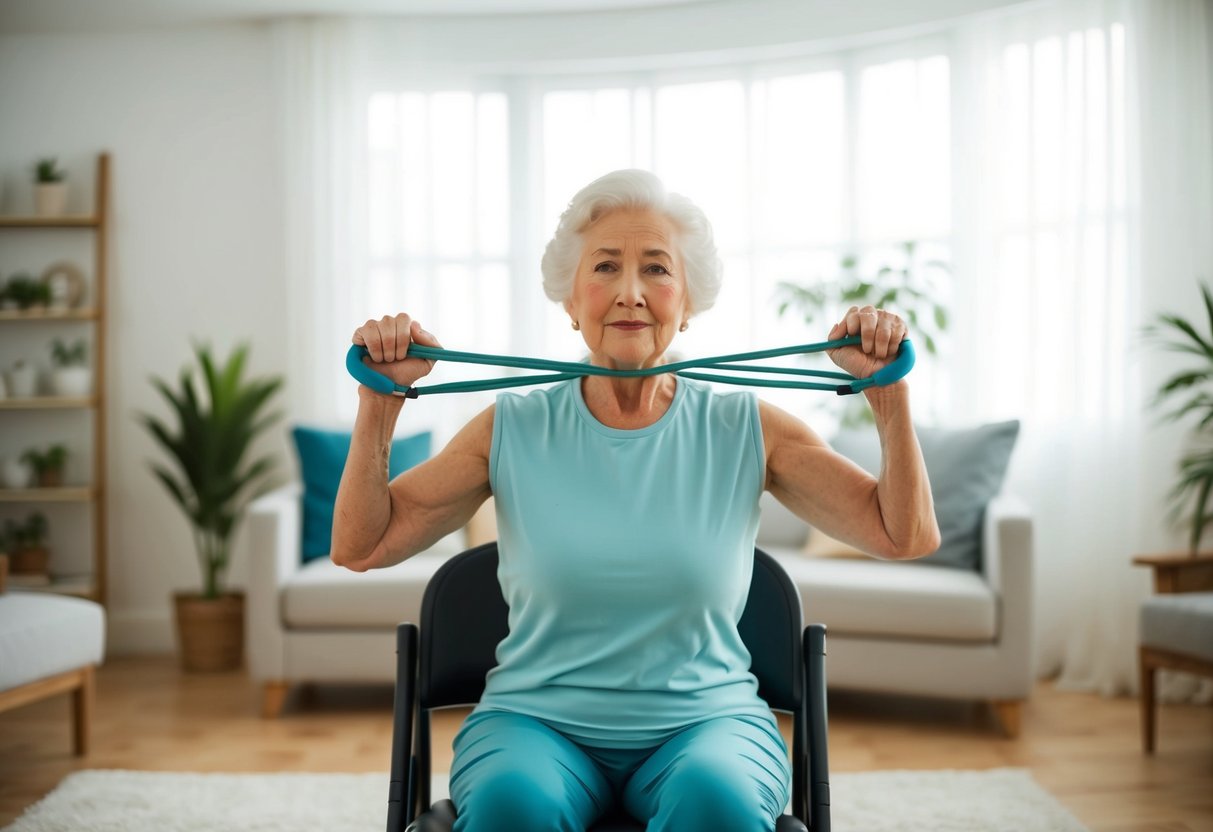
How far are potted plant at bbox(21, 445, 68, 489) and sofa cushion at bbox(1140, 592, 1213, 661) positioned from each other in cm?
433

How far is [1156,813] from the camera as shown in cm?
277

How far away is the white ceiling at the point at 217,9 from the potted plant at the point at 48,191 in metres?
0.62

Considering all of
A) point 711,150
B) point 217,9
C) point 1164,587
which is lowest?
point 1164,587

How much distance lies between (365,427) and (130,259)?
4.01 meters

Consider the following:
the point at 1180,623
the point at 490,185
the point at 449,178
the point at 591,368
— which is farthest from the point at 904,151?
the point at 591,368

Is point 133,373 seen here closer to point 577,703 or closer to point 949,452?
point 949,452

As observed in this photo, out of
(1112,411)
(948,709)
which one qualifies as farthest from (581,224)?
(1112,411)

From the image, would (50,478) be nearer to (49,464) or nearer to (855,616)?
(49,464)

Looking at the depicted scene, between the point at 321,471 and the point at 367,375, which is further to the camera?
the point at 321,471

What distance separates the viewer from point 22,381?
4.70m

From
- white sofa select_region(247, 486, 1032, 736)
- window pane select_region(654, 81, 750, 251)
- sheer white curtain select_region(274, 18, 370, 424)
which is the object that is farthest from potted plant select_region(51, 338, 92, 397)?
window pane select_region(654, 81, 750, 251)

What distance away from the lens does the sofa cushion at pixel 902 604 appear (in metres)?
3.42

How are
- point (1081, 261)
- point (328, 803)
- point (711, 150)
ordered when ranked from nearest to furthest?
point (328, 803) → point (1081, 261) → point (711, 150)

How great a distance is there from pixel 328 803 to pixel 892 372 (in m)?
2.11
